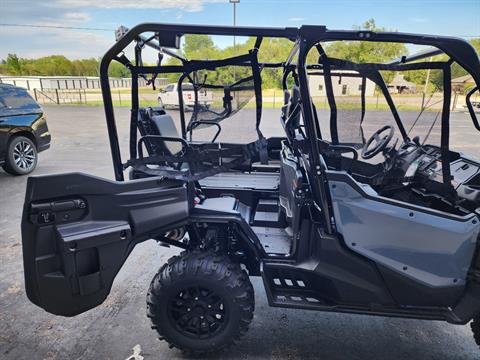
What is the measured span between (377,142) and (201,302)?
6.50 feet

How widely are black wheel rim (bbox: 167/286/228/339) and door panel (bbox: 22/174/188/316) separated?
0.49m

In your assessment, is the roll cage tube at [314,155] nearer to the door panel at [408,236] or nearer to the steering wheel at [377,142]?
the door panel at [408,236]

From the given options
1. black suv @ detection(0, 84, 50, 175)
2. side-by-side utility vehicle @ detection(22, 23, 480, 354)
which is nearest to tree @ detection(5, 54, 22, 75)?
black suv @ detection(0, 84, 50, 175)

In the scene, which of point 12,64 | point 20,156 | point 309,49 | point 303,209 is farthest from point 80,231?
point 12,64

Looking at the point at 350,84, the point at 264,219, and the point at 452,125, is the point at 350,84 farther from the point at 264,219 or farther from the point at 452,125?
the point at 264,219

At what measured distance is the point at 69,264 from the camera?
206 centimetres

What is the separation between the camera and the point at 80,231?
6.78 ft

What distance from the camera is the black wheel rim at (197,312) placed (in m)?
2.36

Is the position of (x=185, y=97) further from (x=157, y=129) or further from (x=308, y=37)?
(x=308, y=37)

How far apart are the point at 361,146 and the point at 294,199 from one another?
983 millimetres

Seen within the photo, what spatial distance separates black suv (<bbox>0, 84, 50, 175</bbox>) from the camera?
6.66 m

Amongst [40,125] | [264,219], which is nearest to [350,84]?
[264,219]

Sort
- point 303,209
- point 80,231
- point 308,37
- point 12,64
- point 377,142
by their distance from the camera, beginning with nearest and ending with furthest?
1. point 308,37
2. point 80,231
3. point 303,209
4. point 377,142
5. point 12,64

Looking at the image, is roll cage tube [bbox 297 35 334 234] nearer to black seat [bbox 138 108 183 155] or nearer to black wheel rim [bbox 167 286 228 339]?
black wheel rim [bbox 167 286 228 339]
